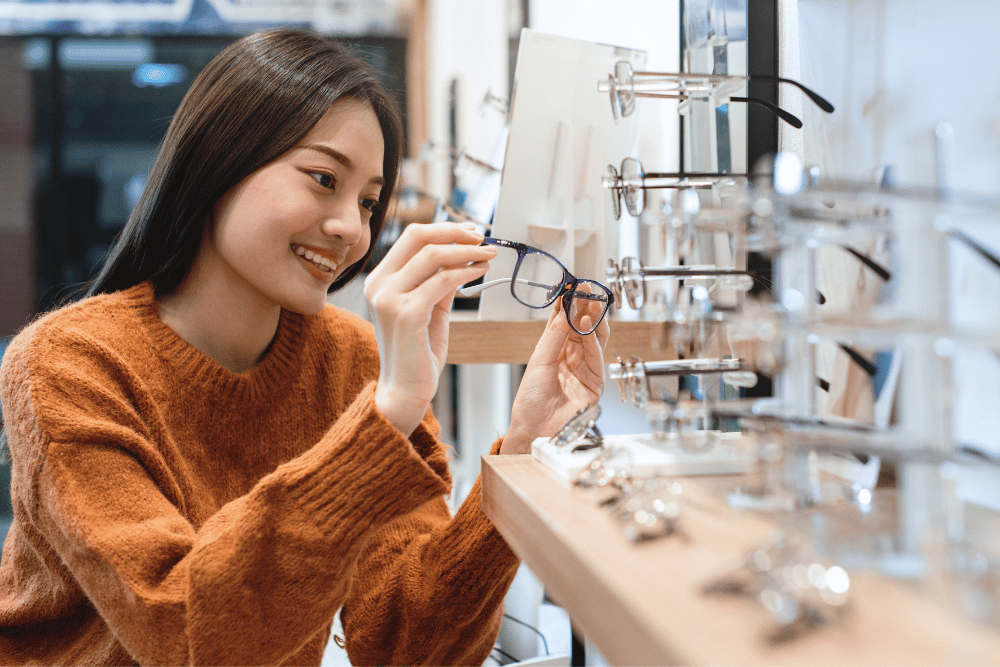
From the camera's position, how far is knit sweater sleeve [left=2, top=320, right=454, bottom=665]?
645 mm

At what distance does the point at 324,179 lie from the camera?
91 centimetres

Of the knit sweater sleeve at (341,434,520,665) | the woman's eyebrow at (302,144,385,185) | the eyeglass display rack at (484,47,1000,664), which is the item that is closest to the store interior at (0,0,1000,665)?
the eyeglass display rack at (484,47,1000,664)

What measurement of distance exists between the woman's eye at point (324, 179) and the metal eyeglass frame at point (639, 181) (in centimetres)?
41

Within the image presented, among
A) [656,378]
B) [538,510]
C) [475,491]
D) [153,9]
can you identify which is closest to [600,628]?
[538,510]

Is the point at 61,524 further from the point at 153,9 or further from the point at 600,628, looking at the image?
the point at 153,9

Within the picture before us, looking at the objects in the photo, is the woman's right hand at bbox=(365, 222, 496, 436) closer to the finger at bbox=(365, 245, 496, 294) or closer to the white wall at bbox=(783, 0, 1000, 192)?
the finger at bbox=(365, 245, 496, 294)

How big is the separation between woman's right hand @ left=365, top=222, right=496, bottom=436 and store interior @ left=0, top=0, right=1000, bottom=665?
0.10m

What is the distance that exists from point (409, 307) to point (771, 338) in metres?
0.37

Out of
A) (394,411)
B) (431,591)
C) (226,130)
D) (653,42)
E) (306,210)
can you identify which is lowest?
(431,591)

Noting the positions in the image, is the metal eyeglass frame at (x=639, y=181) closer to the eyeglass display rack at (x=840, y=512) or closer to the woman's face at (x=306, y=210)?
the eyeglass display rack at (x=840, y=512)

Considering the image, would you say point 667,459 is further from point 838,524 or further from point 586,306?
point 586,306

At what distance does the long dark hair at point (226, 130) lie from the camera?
0.91 meters

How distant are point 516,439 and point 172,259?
534 mm

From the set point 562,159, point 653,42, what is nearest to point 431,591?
point 562,159
